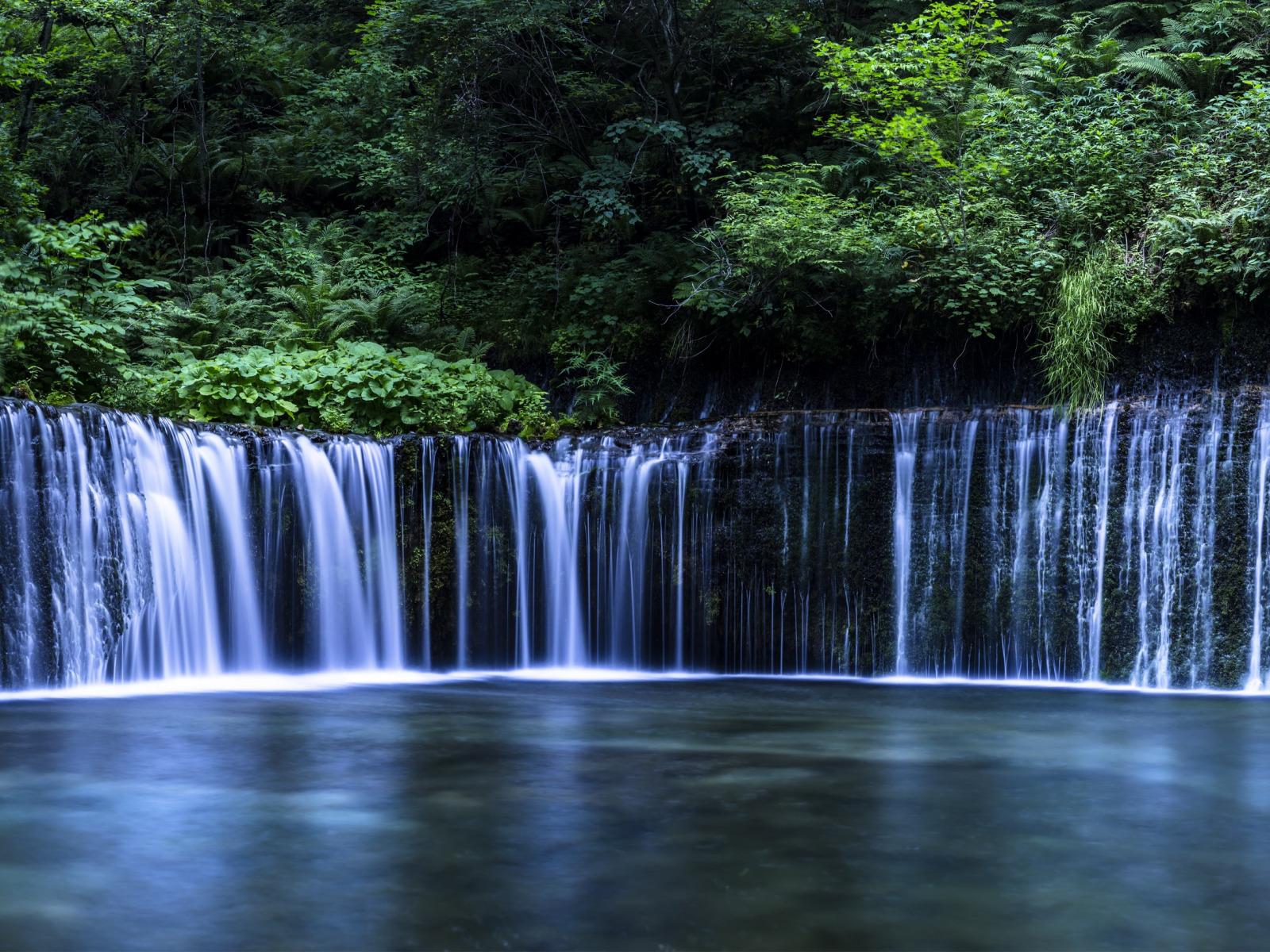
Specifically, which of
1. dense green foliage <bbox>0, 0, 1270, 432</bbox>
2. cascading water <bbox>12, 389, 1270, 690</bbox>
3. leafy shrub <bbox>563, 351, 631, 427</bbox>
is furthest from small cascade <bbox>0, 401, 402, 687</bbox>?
leafy shrub <bbox>563, 351, 631, 427</bbox>

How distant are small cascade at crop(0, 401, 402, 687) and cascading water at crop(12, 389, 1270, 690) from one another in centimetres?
2

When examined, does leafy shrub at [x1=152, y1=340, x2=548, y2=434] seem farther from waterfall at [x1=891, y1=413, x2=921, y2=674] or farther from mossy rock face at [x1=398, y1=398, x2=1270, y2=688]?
waterfall at [x1=891, y1=413, x2=921, y2=674]

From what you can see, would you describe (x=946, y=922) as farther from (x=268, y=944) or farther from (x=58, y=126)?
(x=58, y=126)

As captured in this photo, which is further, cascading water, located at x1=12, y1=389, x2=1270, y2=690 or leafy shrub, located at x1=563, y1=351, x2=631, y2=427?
leafy shrub, located at x1=563, y1=351, x2=631, y2=427

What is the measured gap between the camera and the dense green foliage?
12.5m

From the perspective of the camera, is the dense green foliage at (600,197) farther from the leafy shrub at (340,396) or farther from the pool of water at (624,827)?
the pool of water at (624,827)

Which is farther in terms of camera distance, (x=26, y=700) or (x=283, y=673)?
(x=283, y=673)

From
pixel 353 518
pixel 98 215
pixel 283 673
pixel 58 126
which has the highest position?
pixel 58 126

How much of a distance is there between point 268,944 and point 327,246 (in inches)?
599

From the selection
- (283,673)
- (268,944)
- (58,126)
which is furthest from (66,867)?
(58,126)

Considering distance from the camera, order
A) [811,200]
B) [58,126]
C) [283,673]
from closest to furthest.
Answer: [283,673] → [811,200] → [58,126]

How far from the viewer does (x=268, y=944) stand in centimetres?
383

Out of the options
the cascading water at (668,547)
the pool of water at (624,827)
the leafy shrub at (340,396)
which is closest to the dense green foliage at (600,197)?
the leafy shrub at (340,396)

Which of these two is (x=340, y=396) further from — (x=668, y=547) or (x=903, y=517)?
(x=903, y=517)
